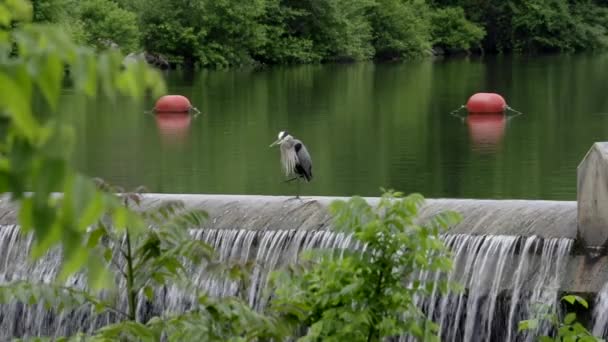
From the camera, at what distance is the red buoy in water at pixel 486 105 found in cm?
2805

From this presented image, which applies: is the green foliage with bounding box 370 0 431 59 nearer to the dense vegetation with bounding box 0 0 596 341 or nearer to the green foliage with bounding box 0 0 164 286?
the dense vegetation with bounding box 0 0 596 341

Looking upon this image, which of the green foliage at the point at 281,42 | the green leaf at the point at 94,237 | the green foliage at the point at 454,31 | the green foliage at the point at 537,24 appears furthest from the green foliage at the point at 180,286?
the green foliage at the point at 537,24

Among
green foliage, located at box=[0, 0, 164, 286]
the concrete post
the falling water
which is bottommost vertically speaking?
the falling water

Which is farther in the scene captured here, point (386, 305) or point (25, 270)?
point (25, 270)

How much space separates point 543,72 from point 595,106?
Result: 1713 centimetres

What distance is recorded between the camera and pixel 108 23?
46812mm

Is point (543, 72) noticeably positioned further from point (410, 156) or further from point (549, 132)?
point (410, 156)

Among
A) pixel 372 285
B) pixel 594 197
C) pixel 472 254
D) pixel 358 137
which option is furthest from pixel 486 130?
pixel 372 285

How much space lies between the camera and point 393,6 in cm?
6322

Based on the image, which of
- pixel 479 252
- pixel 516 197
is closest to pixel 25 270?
pixel 479 252

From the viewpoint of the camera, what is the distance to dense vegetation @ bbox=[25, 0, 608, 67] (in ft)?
157

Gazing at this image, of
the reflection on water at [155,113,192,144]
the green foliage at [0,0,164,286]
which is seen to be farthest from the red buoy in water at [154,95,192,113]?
the green foliage at [0,0,164,286]

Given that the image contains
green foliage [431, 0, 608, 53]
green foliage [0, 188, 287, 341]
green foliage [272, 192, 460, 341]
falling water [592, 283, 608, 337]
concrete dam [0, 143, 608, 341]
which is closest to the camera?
green foliage [0, 188, 287, 341]

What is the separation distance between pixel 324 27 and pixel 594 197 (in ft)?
160
